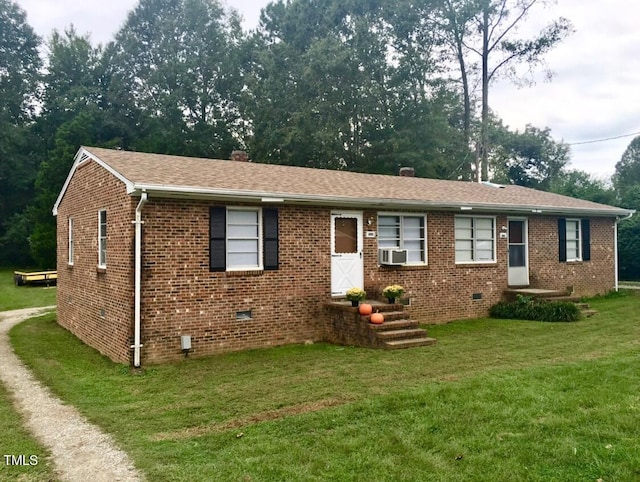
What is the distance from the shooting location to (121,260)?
9.27 meters

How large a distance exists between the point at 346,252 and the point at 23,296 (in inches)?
616

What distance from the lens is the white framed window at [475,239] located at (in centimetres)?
1322

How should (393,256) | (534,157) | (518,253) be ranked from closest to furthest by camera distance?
(393,256) → (518,253) → (534,157)

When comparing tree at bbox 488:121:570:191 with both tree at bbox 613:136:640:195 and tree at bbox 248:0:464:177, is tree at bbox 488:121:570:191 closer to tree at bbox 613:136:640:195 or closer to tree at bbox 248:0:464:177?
tree at bbox 613:136:640:195

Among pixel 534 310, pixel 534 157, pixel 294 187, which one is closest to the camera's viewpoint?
pixel 294 187

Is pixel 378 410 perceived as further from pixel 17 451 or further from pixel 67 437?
pixel 17 451

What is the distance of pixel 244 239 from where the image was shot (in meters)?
10.1

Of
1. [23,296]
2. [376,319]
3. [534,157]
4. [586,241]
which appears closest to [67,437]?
[376,319]

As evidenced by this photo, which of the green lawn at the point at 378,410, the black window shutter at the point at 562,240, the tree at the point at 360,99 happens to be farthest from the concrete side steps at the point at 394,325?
the tree at the point at 360,99

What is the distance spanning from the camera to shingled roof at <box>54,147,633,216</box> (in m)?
9.26

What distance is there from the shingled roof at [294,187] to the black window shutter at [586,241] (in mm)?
402

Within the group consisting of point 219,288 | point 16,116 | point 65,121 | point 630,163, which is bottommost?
point 219,288

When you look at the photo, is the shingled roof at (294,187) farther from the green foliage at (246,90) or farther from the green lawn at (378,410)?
the green foliage at (246,90)

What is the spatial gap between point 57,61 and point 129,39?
5.22 meters
